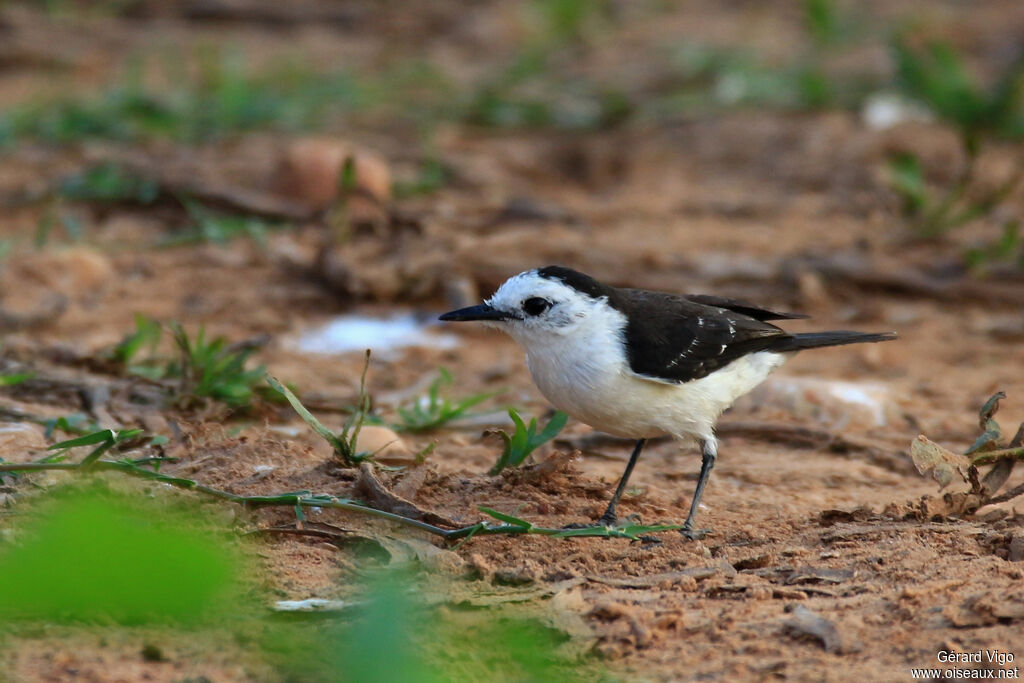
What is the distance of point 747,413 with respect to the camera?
601 centimetres

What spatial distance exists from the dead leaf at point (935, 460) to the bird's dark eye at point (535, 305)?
150 cm

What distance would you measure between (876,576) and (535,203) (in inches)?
214

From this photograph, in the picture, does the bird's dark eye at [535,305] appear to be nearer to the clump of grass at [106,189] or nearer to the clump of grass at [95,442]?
the clump of grass at [95,442]

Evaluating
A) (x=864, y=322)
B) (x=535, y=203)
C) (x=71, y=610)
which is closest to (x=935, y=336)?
(x=864, y=322)

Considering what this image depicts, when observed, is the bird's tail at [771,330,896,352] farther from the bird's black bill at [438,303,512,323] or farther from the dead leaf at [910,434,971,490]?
the bird's black bill at [438,303,512,323]

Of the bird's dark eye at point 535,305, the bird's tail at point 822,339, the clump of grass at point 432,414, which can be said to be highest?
the bird's dark eye at point 535,305

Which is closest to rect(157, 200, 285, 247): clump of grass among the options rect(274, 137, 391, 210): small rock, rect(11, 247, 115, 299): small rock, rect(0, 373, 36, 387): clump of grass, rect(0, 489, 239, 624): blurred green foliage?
rect(274, 137, 391, 210): small rock

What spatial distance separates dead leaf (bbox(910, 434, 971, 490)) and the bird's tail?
1.07 meters

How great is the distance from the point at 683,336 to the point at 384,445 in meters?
1.28

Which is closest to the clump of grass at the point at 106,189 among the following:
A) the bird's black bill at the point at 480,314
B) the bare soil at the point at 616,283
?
the bare soil at the point at 616,283

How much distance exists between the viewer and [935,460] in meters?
4.13

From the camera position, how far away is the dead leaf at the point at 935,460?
13.4 ft

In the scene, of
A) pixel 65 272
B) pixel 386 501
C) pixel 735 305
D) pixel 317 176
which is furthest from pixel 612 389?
pixel 317 176

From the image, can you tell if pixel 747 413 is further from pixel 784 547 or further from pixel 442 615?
pixel 442 615
